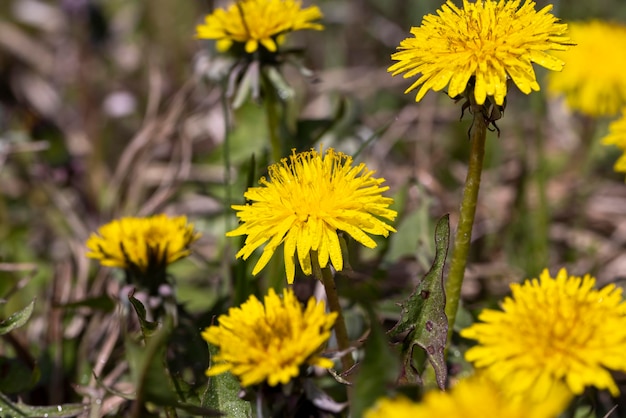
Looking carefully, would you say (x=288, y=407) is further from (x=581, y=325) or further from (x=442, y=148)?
(x=442, y=148)

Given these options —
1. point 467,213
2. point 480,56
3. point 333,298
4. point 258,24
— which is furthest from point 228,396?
point 258,24

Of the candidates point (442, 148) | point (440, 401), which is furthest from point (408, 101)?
point (440, 401)

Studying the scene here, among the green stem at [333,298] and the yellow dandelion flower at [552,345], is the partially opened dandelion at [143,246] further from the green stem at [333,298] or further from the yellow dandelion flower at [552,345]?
the yellow dandelion flower at [552,345]

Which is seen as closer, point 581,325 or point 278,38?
point 581,325

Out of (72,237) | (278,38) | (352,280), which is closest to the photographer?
(278,38)

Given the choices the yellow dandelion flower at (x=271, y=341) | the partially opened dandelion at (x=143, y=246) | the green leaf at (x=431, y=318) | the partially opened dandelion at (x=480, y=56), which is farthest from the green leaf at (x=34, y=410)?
the partially opened dandelion at (x=480, y=56)

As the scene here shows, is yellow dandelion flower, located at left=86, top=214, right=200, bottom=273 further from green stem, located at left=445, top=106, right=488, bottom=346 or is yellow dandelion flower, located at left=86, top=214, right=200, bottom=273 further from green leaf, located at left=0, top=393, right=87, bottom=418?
green stem, located at left=445, top=106, right=488, bottom=346

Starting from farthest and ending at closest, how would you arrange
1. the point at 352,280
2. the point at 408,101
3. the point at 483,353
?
the point at 408,101
the point at 352,280
the point at 483,353

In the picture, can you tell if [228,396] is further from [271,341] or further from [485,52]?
[485,52]
